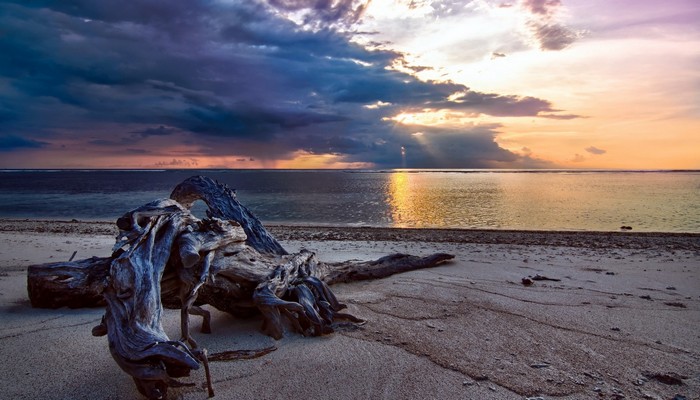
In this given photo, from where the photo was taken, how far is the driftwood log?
124 inches

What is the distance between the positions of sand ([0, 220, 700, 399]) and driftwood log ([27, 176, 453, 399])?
1.05 feet

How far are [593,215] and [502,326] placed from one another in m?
26.9

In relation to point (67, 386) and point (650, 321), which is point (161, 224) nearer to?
point (67, 386)

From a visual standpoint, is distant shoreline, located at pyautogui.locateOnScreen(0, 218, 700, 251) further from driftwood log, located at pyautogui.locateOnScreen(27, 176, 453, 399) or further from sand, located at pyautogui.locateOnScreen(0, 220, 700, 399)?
driftwood log, located at pyautogui.locateOnScreen(27, 176, 453, 399)

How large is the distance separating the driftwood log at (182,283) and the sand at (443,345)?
1.05 ft

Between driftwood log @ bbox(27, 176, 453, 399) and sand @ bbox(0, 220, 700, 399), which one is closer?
driftwood log @ bbox(27, 176, 453, 399)

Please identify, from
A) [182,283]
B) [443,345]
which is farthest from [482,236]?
[182,283]

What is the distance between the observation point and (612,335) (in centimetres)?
526

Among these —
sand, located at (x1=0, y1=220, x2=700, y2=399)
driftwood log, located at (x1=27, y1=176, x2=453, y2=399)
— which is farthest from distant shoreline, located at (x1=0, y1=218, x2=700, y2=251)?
driftwood log, located at (x1=27, y1=176, x2=453, y2=399)

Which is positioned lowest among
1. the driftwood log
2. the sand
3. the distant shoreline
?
the distant shoreline

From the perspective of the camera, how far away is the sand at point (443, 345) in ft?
12.4

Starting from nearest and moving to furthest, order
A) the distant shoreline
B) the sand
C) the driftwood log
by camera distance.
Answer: the driftwood log → the sand → the distant shoreline

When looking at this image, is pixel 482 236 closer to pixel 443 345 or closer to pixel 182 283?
pixel 443 345

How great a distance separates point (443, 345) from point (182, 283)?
3.09 metres
